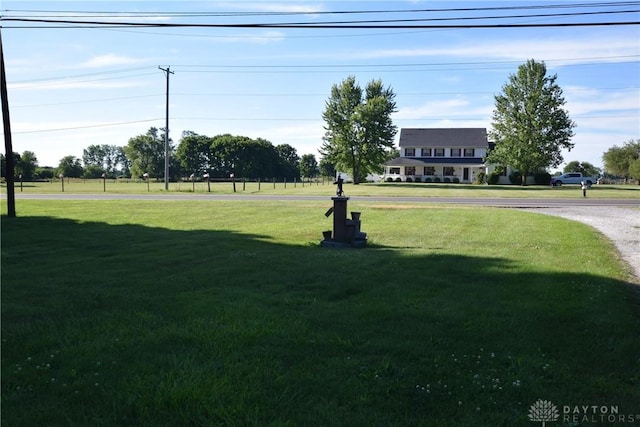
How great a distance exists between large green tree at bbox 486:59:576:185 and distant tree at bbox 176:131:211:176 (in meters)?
68.3

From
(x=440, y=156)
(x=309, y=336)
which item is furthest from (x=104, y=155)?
(x=309, y=336)

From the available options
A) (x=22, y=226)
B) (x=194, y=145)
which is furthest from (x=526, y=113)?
(x=194, y=145)

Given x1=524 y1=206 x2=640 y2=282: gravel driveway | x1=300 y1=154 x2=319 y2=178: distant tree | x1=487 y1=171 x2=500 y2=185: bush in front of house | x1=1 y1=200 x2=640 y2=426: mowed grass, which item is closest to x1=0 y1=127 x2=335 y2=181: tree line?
x1=300 y1=154 x2=319 y2=178: distant tree

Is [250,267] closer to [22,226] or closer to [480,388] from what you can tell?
[480,388]

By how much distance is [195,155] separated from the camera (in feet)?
364

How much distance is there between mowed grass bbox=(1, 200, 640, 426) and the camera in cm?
356

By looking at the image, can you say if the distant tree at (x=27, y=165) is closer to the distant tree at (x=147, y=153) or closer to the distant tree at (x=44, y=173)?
the distant tree at (x=44, y=173)

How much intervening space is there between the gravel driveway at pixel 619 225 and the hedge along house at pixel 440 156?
51411 millimetres

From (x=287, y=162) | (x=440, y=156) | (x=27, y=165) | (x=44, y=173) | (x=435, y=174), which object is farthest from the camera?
(x=287, y=162)

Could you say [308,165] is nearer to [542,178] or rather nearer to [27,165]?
[27,165]

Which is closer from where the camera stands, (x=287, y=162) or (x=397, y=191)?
(x=397, y=191)

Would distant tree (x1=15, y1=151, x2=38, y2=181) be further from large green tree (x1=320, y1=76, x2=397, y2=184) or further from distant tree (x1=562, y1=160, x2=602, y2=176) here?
distant tree (x1=562, y1=160, x2=602, y2=176)

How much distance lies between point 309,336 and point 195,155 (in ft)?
362

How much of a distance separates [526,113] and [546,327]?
6115cm
